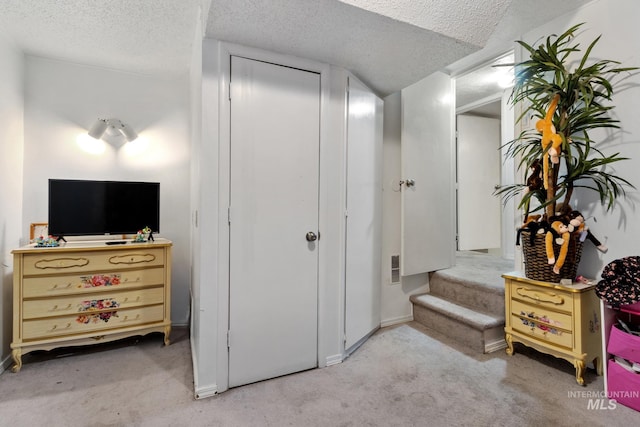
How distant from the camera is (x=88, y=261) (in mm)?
2262

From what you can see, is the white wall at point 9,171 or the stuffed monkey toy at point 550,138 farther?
the white wall at point 9,171

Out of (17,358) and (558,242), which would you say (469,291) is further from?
(17,358)

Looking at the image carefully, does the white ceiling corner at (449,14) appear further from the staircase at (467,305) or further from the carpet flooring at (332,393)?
the carpet flooring at (332,393)

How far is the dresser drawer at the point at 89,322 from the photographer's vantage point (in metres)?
2.12

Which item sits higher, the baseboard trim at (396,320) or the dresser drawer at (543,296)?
the dresser drawer at (543,296)

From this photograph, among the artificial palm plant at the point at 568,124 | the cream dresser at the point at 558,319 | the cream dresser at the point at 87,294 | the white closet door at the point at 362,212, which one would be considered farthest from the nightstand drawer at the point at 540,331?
the cream dresser at the point at 87,294

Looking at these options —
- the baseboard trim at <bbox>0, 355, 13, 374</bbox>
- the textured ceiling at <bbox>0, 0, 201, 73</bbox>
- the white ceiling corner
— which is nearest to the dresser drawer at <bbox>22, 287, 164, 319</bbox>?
the baseboard trim at <bbox>0, 355, 13, 374</bbox>

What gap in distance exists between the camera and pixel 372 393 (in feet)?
5.84

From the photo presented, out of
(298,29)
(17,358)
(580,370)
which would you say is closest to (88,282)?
(17,358)

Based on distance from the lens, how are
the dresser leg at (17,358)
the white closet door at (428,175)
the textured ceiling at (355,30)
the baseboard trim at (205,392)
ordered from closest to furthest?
the textured ceiling at (355,30) < the baseboard trim at (205,392) < the dresser leg at (17,358) < the white closet door at (428,175)

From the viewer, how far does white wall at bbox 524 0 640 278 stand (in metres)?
1.86

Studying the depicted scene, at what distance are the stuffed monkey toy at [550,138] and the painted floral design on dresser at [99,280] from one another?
3246mm

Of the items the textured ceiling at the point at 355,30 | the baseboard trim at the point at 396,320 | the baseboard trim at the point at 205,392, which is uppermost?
the textured ceiling at the point at 355,30

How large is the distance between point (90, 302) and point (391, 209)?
105 inches
